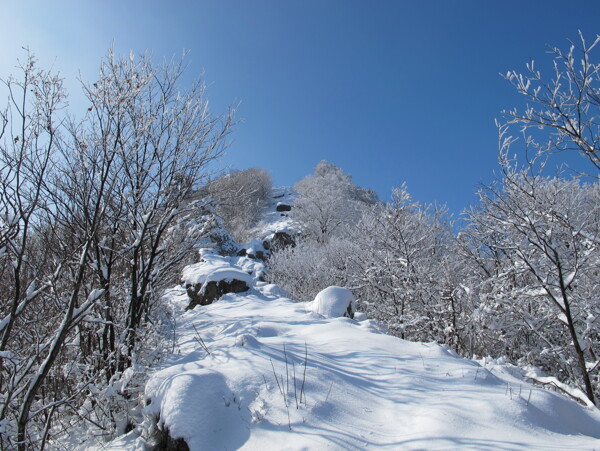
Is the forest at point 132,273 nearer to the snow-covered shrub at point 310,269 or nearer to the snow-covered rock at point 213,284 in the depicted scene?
the snow-covered rock at point 213,284

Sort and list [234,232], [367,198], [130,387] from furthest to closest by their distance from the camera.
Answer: [367,198]
[234,232]
[130,387]

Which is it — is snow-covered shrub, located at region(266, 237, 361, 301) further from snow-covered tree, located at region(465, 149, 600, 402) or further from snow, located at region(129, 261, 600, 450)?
snow, located at region(129, 261, 600, 450)

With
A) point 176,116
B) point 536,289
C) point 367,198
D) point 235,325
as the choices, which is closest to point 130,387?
point 235,325

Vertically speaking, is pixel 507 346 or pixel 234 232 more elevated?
pixel 234 232

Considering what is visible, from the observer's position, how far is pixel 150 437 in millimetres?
2871

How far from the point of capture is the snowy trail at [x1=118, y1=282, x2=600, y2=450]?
227 centimetres

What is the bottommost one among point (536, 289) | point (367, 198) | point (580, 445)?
point (580, 445)

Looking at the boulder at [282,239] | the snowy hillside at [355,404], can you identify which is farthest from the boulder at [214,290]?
the boulder at [282,239]

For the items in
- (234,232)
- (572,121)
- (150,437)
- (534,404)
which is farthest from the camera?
(234,232)

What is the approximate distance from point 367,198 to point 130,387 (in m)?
44.3

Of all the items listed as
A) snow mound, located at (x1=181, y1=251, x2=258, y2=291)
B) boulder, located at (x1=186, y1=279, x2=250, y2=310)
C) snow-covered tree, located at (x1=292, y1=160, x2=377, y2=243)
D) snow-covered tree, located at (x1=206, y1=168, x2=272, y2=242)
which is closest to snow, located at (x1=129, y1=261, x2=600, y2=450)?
snow-covered tree, located at (x1=206, y1=168, x2=272, y2=242)

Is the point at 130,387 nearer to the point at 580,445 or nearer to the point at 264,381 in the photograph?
the point at 264,381

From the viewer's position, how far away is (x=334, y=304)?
7.69 meters

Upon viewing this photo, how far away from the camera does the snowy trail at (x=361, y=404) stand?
227cm
